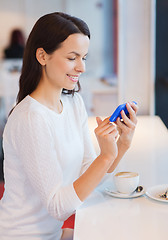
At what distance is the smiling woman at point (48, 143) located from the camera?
43.4 inches

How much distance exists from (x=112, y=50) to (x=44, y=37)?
21.2 ft

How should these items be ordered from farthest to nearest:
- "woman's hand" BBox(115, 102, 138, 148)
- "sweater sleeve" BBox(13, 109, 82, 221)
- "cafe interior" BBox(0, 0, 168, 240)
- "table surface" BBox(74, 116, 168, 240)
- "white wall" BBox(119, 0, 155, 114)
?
"white wall" BBox(119, 0, 155, 114), "cafe interior" BBox(0, 0, 168, 240), "woman's hand" BBox(115, 102, 138, 148), "sweater sleeve" BBox(13, 109, 82, 221), "table surface" BBox(74, 116, 168, 240)

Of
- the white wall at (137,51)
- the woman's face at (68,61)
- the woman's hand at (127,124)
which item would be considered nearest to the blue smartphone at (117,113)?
the woman's hand at (127,124)

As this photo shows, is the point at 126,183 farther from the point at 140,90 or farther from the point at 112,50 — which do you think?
the point at 112,50

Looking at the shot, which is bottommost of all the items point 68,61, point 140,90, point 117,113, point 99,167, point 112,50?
point 112,50

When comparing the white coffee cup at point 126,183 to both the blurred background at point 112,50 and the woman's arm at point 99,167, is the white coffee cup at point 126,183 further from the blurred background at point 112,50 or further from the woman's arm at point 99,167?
the blurred background at point 112,50

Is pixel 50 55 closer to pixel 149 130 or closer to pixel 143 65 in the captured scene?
pixel 149 130

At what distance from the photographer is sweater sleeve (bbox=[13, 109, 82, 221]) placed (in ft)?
3.59

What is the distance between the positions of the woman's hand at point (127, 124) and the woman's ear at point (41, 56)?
0.91 feet

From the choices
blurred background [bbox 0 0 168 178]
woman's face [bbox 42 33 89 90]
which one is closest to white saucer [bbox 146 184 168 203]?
woman's face [bbox 42 33 89 90]

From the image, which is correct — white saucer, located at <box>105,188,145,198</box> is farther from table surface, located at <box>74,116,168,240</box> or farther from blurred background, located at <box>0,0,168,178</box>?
blurred background, located at <box>0,0,168,178</box>

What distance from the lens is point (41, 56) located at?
1.20 metres

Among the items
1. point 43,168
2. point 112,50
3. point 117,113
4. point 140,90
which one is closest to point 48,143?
point 43,168

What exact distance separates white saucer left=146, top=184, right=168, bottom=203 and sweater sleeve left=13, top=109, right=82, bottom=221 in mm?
222
